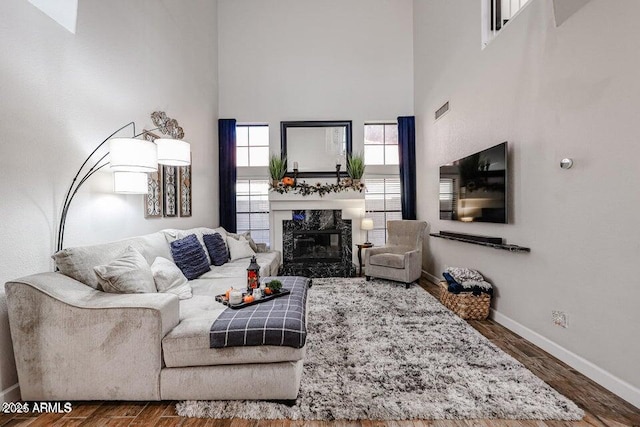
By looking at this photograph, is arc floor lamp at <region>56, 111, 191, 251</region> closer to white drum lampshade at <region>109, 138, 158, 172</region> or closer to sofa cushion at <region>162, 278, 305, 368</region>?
white drum lampshade at <region>109, 138, 158, 172</region>

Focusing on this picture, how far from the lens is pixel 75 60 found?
237 centimetres

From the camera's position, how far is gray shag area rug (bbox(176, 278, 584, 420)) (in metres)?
1.74

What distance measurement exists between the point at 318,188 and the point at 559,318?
12.7 ft

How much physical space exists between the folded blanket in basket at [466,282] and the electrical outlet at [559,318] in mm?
771

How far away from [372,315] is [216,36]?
553 centimetres

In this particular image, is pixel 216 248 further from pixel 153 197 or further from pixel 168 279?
pixel 168 279

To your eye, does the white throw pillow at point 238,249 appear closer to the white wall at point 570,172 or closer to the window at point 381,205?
the window at point 381,205

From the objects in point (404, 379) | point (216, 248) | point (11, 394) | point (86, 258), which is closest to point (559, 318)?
point (404, 379)

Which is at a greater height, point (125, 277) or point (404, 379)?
point (125, 277)

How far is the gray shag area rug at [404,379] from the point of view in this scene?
5.72 feet

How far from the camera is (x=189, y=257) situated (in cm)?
320

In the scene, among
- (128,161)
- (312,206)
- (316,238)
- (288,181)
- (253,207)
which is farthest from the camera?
(253,207)

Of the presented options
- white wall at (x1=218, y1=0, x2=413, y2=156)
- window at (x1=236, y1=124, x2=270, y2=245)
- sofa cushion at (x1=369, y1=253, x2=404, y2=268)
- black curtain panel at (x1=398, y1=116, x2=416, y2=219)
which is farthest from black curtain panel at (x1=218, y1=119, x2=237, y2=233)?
black curtain panel at (x1=398, y1=116, x2=416, y2=219)

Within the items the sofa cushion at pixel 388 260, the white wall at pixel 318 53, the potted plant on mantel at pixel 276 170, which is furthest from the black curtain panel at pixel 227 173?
the sofa cushion at pixel 388 260
